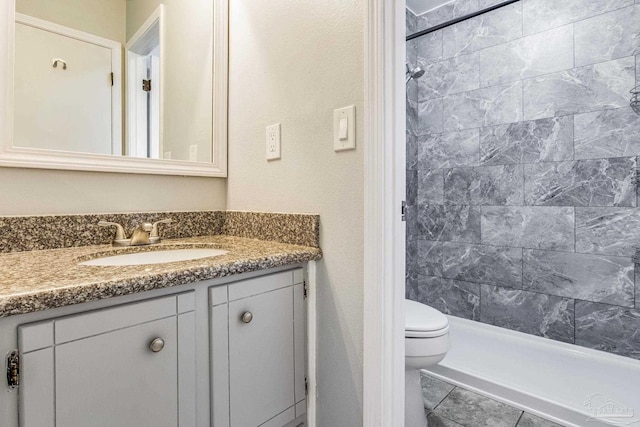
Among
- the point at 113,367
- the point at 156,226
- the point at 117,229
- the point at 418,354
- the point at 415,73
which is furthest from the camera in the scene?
the point at 415,73

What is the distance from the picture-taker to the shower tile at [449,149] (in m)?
2.38

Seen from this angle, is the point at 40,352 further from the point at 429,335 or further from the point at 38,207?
the point at 429,335

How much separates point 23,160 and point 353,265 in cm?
105

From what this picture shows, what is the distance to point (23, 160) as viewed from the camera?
0.99m

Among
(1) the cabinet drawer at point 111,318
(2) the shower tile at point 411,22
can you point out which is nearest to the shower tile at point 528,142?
(2) the shower tile at point 411,22

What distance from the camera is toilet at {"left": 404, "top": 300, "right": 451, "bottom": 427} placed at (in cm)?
133

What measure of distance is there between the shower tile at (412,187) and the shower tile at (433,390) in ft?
4.30

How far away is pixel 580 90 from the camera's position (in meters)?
1.95

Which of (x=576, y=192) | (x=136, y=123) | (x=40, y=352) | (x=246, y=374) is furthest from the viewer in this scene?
(x=576, y=192)

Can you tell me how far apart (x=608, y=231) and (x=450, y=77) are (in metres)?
1.45

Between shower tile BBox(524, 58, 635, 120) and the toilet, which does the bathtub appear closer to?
the toilet

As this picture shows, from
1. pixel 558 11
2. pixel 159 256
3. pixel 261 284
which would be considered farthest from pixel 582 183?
pixel 159 256

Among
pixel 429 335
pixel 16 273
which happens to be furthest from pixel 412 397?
pixel 16 273

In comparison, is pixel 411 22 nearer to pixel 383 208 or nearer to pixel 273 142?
pixel 273 142
